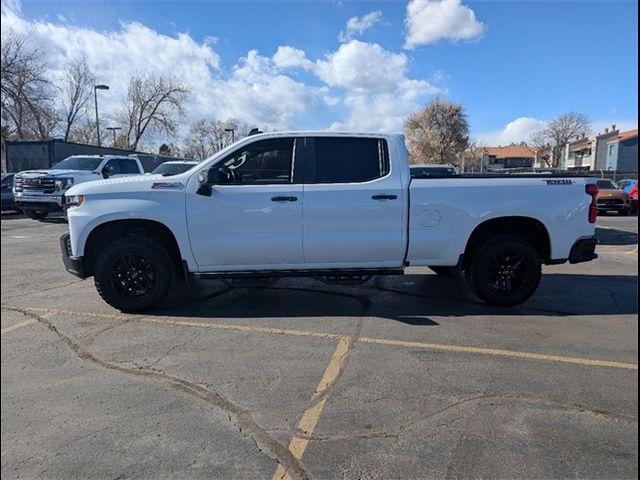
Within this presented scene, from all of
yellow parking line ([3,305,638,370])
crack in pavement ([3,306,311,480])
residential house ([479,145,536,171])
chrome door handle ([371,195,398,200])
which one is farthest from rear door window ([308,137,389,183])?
residential house ([479,145,536,171])

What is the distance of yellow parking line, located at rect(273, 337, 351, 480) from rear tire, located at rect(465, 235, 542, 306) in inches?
78.9

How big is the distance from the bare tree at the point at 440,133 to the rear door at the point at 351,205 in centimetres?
6356

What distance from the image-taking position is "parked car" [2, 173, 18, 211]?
1888cm

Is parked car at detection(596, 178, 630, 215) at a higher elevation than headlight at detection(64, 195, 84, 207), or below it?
below

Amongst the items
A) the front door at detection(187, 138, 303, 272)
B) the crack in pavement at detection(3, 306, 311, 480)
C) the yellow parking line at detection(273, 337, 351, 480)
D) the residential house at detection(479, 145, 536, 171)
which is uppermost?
the residential house at detection(479, 145, 536, 171)

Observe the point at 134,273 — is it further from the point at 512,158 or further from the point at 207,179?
the point at 512,158

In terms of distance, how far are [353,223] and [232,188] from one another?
4.58ft

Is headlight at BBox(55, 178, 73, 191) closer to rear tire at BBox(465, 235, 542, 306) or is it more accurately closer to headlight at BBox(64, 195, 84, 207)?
headlight at BBox(64, 195, 84, 207)

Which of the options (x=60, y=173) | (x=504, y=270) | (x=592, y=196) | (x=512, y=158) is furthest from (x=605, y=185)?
(x=512, y=158)

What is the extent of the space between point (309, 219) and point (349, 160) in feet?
2.78

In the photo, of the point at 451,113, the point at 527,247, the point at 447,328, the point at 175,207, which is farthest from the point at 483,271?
the point at 451,113

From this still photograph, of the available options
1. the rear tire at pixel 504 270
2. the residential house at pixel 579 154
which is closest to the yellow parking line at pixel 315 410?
the rear tire at pixel 504 270

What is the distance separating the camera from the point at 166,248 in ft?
17.8

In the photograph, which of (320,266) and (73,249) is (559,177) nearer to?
(320,266)
